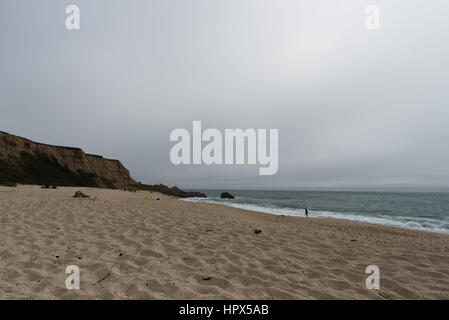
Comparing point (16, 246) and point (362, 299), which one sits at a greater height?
point (16, 246)

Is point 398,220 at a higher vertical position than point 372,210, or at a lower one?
higher

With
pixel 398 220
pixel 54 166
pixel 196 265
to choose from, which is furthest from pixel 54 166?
pixel 398 220

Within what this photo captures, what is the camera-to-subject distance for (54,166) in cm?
4197

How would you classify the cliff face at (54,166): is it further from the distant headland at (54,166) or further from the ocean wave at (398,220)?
the ocean wave at (398,220)

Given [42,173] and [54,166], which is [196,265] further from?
[54,166]

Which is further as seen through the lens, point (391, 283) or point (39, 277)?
point (391, 283)

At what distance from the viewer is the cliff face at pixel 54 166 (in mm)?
34000

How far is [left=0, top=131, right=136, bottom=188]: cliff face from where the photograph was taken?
34.0 m

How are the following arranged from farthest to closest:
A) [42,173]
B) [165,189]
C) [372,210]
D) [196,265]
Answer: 1. [165,189]
2. [42,173]
3. [372,210]
4. [196,265]

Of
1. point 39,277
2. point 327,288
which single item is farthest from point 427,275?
point 39,277

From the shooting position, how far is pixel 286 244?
17.3 ft

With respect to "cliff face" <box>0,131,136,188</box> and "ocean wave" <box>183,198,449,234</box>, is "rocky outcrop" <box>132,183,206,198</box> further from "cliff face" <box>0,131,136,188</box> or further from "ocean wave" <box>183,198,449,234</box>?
"ocean wave" <box>183,198,449,234</box>

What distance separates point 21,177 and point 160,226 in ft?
134
